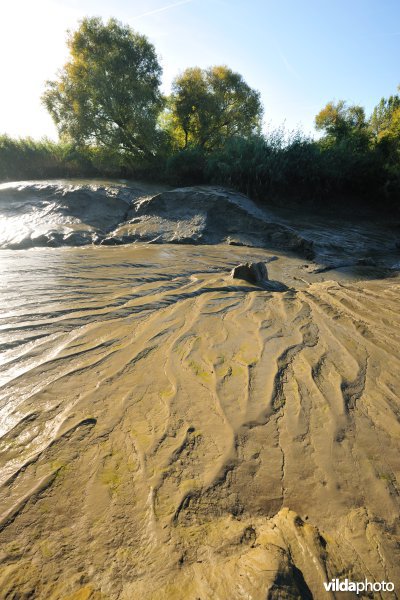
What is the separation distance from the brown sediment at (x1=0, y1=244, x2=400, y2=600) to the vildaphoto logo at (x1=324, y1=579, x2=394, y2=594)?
0.07 ft

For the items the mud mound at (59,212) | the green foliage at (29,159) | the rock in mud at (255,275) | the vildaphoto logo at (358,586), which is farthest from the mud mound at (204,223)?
the green foliage at (29,159)

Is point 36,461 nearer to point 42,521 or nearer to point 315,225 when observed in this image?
point 42,521

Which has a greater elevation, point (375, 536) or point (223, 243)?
point (223, 243)

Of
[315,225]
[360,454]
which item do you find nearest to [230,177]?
[315,225]

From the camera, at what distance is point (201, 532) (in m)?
1.29

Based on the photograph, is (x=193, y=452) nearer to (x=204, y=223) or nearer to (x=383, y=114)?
(x=204, y=223)

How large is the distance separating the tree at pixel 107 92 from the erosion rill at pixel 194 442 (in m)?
10.5

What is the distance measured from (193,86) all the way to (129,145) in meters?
4.71

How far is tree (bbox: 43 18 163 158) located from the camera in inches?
470

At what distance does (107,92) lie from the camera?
11773mm

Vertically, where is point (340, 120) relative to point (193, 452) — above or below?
above

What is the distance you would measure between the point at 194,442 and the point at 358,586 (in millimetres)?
887

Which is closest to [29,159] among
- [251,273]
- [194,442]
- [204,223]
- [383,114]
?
[204,223]

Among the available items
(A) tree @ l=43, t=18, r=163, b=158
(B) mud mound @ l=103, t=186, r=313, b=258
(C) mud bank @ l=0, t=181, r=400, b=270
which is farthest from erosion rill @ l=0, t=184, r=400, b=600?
(A) tree @ l=43, t=18, r=163, b=158
